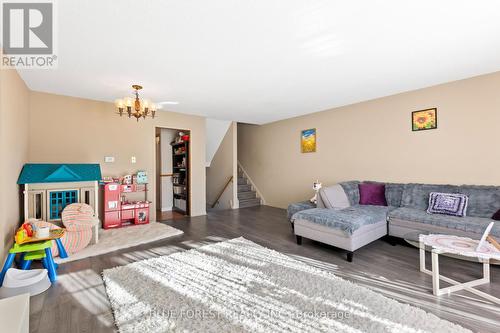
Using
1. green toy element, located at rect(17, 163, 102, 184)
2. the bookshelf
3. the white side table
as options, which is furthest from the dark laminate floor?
the bookshelf

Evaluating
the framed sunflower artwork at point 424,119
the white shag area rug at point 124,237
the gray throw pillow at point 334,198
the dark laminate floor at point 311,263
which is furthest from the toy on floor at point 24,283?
the framed sunflower artwork at point 424,119

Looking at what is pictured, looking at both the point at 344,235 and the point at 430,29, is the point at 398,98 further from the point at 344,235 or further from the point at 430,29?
the point at 344,235

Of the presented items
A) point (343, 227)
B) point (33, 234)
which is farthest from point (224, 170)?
point (33, 234)

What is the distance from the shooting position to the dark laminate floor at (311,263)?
70.7 inches

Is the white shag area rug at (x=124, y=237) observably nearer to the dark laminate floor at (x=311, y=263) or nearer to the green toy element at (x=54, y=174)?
the dark laminate floor at (x=311, y=263)

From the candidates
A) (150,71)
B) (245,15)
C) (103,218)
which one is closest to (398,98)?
(245,15)

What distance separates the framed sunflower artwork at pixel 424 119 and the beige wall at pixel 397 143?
7cm

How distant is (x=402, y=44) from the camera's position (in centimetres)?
239

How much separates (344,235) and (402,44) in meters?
2.36

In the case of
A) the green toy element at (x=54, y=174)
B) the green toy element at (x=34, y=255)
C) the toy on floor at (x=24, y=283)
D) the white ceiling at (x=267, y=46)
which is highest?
the white ceiling at (x=267, y=46)

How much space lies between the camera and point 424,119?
12.5ft

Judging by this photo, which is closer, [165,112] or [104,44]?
[104,44]

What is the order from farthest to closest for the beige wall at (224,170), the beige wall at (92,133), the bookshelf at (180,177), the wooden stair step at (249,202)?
the wooden stair step at (249,202), the beige wall at (224,170), the bookshelf at (180,177), the beige wall at (92,133)

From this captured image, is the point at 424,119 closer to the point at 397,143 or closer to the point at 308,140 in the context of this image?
the point at 397,143
